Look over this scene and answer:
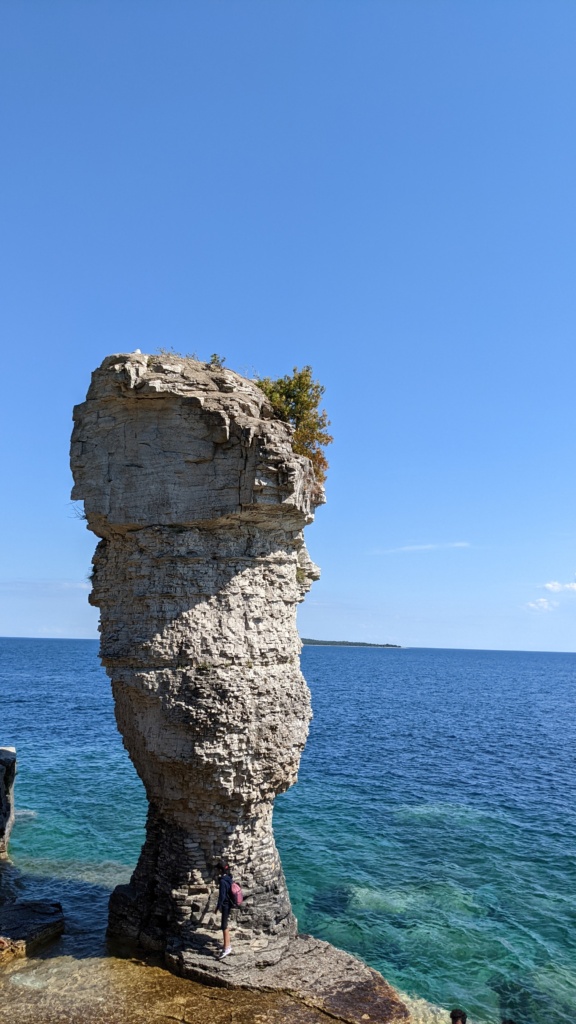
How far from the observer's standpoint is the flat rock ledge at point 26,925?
538 inches

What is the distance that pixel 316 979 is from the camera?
40.7 feet

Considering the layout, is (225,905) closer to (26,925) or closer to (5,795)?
(26,925)

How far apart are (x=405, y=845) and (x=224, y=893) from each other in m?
11.9

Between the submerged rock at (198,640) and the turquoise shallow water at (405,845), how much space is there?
10.2 feet

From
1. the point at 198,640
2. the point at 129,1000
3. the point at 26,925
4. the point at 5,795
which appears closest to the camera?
the point at 129,1000

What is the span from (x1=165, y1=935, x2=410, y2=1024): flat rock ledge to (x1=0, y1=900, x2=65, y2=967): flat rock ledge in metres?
3.29

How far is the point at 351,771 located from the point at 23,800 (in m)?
15.3

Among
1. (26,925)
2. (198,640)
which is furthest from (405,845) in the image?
(198,640)

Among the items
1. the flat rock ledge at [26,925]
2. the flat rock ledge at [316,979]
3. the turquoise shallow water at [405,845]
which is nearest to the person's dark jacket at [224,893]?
the flat rock ledge at [316,979]

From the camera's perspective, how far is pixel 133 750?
1406cm

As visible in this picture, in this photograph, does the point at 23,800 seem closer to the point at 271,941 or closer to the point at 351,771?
the point at 351,771

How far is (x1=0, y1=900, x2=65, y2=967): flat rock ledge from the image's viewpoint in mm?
13664

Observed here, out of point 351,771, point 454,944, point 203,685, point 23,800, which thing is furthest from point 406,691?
point 203,685

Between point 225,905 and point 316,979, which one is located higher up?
point 225,905
